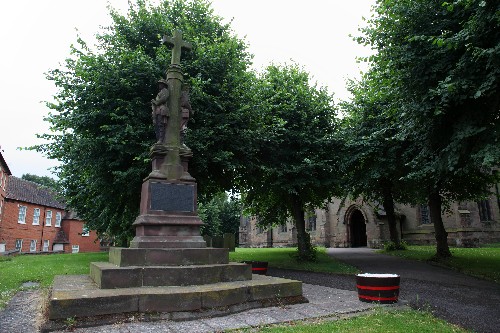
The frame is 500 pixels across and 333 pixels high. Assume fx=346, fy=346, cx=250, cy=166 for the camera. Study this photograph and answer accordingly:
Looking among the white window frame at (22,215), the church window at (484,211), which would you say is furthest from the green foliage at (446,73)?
the white window frame at (22,215)

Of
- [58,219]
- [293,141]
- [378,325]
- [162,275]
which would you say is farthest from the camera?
[58,219]

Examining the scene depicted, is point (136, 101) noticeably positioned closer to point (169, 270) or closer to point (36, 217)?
point (169, 270)

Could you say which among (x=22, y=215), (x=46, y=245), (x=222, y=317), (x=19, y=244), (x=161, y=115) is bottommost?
(x=46, y=245)

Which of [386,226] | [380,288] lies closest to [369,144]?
[380,288]

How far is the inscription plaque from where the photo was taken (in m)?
8.97

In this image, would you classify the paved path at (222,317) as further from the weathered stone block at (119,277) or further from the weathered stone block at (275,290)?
the weathered stone block at (119,277)

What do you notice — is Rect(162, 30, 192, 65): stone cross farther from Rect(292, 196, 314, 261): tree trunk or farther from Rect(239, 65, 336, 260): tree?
Rect(292, 196, 314, 261): tree trunk

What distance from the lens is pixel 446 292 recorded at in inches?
411

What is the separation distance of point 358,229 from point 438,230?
22880 mm

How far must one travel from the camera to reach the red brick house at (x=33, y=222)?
35.3 meters

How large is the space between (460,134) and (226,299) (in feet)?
24.4

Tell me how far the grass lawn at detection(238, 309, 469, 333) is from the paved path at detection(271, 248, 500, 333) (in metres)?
0.75

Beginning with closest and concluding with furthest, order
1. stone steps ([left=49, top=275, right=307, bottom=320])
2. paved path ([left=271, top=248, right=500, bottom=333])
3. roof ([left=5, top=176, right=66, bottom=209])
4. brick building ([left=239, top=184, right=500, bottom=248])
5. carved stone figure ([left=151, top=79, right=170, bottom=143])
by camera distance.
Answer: stone steps ([left=49, top=275, right=307, bottom=320]), paved path ([left=271, top=248, right=500, bottom=333]), carved stone figure ([left=151, top=79, right=170, bottom=143]), brick building ([left=239, top=184, right=500, bottom=248]), roof ([left=5, top=176, right=66, bottom=209])

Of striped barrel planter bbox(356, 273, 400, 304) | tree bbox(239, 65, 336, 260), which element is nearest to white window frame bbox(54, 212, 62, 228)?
tree bbox(239, 65, 336, 260)
